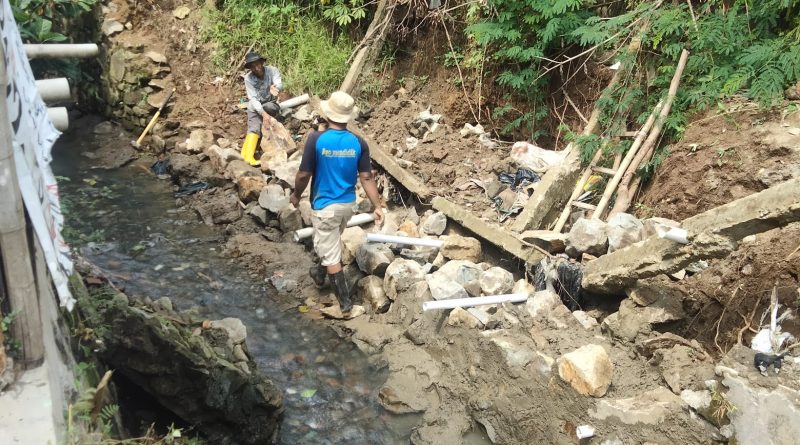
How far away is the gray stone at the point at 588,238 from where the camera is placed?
5320 millimetres

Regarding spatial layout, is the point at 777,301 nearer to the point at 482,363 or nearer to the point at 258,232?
the point at 482,363

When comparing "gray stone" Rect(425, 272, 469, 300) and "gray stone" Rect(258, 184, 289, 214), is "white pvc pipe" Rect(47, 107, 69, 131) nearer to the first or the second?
"gray stone" Rect(425, 272, 469, 300)

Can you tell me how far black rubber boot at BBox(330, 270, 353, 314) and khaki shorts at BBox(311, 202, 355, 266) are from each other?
136 millimetres

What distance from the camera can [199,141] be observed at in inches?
373

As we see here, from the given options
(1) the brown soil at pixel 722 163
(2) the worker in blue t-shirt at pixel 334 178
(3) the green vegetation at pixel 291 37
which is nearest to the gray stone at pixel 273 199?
(2) the worker in blue t-shirt at pixel 334 178

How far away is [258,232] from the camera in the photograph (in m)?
7.62

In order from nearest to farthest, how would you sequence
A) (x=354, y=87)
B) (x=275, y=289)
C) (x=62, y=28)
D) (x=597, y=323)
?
1. (x=597, y=323)
2. (x=275, y=289)
3. (x=354, y=87)
4. (x=62, y=28)

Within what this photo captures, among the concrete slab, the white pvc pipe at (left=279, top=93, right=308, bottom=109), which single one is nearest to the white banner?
the concrete slab

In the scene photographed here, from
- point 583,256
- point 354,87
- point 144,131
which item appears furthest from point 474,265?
point 144,131

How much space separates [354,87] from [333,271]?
375 centimetres

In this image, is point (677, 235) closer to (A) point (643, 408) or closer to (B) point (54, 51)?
(A) point (643, 408)

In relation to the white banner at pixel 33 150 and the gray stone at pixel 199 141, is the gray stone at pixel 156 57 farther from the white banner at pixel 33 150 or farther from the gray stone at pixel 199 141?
the white banner at pixel 33 150

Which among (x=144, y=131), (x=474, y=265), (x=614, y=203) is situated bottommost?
(x=144, y=131)

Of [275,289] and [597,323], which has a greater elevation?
[597,323]
